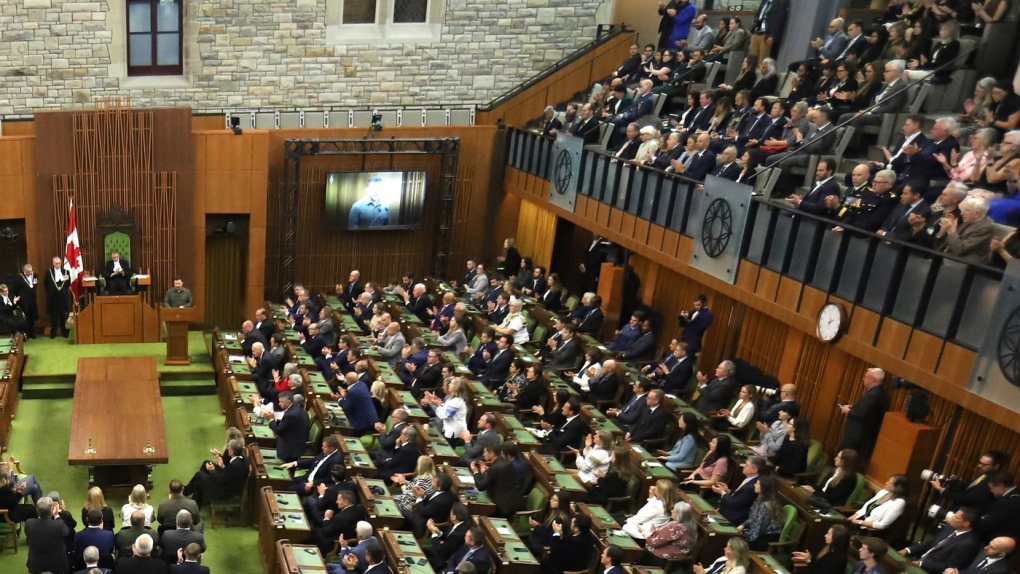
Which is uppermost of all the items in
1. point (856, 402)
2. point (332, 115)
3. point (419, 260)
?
point (332, 115)

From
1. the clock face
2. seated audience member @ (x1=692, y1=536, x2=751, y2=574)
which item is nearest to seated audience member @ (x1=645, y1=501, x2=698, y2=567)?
seated audience member @ (x1=692, y1=536, x2=751, y2=574)

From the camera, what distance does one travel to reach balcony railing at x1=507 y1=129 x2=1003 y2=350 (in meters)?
8.58

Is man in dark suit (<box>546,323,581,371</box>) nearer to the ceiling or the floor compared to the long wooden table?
nearer to the ceiling

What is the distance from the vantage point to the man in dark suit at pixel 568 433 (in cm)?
1072

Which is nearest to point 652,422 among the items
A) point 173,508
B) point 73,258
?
point 173,508

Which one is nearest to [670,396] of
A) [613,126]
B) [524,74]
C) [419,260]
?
[613,126]

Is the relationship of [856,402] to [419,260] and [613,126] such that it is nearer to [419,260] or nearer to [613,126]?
[613,126]

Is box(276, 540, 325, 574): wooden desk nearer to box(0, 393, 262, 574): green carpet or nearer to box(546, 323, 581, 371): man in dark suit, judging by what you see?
box(0, 393, 262, 574): green carpet

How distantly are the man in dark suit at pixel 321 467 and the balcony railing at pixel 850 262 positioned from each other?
4886 mm

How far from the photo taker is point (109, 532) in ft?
27.3

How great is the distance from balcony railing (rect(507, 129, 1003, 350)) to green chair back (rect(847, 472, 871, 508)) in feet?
4.77

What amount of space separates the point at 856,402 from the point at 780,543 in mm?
2413

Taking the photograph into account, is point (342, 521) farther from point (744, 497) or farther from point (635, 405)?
point (635, 405)

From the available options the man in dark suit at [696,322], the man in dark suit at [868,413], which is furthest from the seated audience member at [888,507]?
the man in dark suit at [696,322]
